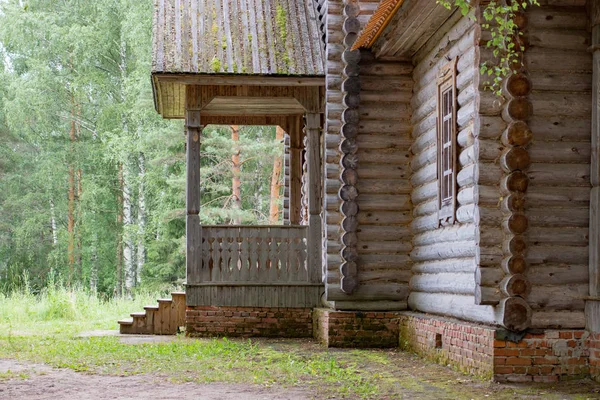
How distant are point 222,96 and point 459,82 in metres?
5.97

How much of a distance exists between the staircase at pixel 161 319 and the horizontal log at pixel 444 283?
533 cm

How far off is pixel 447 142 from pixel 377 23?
6.75ft

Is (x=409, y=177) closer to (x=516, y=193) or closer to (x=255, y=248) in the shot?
(x=255, y=248)

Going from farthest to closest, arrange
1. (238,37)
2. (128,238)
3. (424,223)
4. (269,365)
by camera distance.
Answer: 1. (128,238)
2. (238,37)
3. (424,223)
4. (269,365)

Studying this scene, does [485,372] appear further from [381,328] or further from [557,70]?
[381,328]

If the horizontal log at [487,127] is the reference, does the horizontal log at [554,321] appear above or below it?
below

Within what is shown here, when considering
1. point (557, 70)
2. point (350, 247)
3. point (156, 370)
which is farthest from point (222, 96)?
point (557, 70)

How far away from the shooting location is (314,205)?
52.8ft

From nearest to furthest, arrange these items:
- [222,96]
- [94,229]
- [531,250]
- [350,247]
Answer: [531,250]
[350,247]
[222,96]
[94,229]

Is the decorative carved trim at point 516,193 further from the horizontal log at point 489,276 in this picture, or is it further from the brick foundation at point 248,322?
the brick foundation at point 248,322

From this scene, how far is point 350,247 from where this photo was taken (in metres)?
14.2

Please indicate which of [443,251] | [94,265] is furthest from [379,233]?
[94,265]

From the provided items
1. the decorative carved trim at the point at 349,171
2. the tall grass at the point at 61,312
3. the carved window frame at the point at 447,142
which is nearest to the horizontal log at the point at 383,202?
the decorative carved trim at the point at 349,171

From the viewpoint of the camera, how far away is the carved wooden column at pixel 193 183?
51.9 ft
